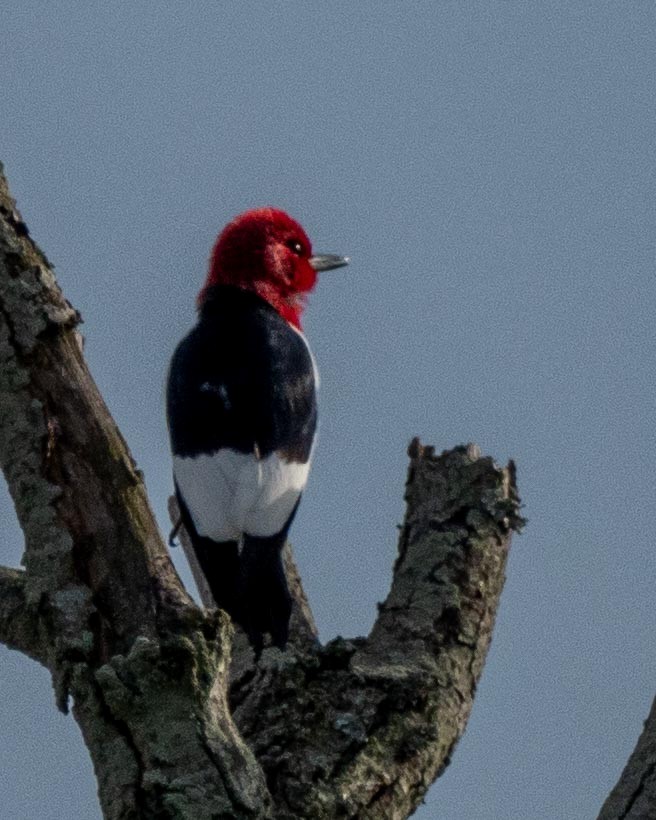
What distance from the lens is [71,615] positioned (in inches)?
145

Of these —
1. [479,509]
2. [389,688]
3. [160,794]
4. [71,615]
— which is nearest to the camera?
[160,794]

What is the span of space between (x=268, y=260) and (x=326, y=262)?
0.52 m

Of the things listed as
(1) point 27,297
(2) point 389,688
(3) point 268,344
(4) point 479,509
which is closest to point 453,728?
(2) point 389,688

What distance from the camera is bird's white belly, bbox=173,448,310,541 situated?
496cm

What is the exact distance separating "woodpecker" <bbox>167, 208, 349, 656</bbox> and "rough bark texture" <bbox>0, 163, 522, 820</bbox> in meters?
0.45

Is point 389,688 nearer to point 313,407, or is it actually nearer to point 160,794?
point 160,794

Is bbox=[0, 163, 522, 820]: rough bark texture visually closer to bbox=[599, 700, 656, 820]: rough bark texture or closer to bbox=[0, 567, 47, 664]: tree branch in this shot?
bbox=[0, 567, 47, 664]: tree branch

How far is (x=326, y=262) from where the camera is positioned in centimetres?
701

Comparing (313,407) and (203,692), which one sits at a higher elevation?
(313,407)

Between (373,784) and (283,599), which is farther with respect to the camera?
(283,599)

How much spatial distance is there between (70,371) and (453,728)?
139 cm

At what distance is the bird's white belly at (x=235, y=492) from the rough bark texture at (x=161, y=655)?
71cm

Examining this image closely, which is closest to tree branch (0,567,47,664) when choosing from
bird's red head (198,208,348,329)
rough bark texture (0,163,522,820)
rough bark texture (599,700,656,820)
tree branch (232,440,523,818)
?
rough bark texture (0,163,522,820)

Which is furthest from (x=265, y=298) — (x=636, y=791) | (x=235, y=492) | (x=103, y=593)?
(x=636, y=791)
